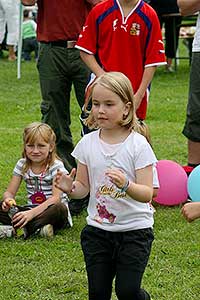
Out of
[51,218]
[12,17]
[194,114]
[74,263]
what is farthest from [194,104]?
[12,17]

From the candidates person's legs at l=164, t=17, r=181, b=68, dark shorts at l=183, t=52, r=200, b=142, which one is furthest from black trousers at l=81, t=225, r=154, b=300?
person's legs at l=164, t=17, r=181, b=68

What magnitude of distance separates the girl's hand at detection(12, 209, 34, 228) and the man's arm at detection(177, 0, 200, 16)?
201 centimetres

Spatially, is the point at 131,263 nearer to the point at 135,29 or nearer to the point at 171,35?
the point at 135,29


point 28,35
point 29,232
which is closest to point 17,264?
point 29,232

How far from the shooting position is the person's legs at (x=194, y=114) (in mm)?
6418

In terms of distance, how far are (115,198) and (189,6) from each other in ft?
9.50

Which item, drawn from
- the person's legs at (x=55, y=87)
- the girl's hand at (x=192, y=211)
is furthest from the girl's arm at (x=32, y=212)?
the girl's hand at (x=192, y=211)

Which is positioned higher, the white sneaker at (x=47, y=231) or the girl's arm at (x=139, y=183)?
the girl's arm at (x=139, y=183)

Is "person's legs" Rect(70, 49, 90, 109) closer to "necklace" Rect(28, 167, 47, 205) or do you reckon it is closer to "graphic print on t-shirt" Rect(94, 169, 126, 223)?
"necklace" Rect(28, 167, 47, 205)

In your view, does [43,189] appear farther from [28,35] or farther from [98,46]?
[28,35]

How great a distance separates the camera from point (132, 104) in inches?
151

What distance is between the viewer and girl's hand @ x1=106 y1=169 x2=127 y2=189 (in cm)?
346

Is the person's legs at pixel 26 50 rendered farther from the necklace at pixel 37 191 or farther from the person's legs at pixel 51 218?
the person's legs at pixel 51 218

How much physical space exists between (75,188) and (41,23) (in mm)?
2742
